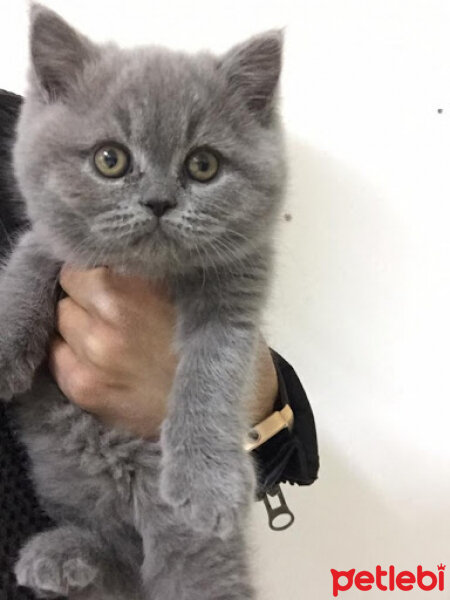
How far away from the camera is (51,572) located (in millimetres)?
766

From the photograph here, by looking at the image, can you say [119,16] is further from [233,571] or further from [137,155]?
[233,571]

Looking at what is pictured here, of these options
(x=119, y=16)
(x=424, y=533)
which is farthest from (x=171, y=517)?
(x=119, y=16)

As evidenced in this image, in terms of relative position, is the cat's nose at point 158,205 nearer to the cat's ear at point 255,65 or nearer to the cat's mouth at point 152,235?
the cat's mouth at point 152,235

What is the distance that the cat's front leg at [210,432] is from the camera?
75cm

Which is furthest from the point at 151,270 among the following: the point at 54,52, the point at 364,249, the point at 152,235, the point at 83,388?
the point at 364,249

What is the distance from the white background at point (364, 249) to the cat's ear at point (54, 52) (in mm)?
728

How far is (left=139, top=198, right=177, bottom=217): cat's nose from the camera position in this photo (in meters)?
0.71

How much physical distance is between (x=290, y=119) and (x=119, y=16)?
0.49m

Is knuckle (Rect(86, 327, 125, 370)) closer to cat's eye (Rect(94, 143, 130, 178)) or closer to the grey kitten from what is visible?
the grey kitten

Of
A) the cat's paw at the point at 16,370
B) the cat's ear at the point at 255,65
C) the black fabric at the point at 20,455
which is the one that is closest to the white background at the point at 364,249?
the black fabric at the point at 20,455

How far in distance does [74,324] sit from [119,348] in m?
0.08

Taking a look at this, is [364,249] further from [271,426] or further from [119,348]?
[119,348]

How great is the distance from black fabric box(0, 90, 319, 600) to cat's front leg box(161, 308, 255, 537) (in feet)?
0.62

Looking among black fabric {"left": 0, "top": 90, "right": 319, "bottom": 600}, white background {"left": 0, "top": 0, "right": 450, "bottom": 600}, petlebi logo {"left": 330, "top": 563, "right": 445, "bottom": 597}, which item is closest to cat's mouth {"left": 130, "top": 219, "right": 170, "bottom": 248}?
black fabric {"left": 0, "top": 90, "right": 319, "bottom": 600}
